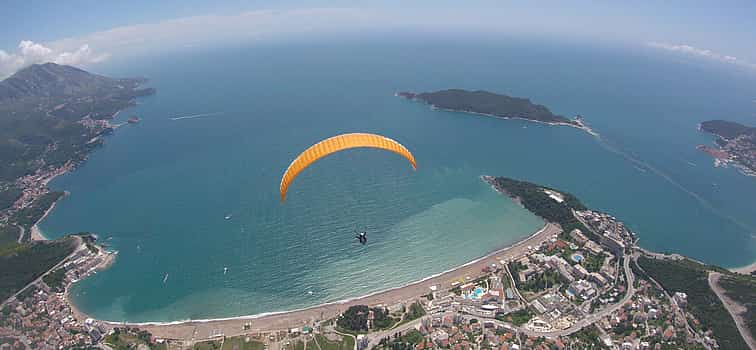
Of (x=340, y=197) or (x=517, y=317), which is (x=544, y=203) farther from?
(x=340, y=197)

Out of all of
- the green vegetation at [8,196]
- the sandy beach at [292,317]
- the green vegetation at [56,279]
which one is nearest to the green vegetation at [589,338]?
the sandy beach at [292,317]

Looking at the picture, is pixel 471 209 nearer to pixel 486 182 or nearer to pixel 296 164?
pixel 486 182

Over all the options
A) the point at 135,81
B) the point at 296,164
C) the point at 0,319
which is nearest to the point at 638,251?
the point at 296,164

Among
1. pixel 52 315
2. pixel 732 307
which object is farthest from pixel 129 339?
pixel 732 307

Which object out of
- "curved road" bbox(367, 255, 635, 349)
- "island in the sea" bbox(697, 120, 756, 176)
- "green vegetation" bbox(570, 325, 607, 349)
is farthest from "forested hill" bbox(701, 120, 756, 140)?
"green vegetation" bbox(570, 325, 607, 349)

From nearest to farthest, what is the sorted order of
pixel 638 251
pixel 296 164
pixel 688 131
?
pixel 296 164, pixel 638 251, pixel 688 131

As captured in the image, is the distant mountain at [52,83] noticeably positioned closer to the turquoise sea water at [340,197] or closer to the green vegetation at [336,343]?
the turquoise sea water at [340,197]

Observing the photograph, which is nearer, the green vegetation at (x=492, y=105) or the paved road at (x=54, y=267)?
the paved road at (x=54, y=267)
